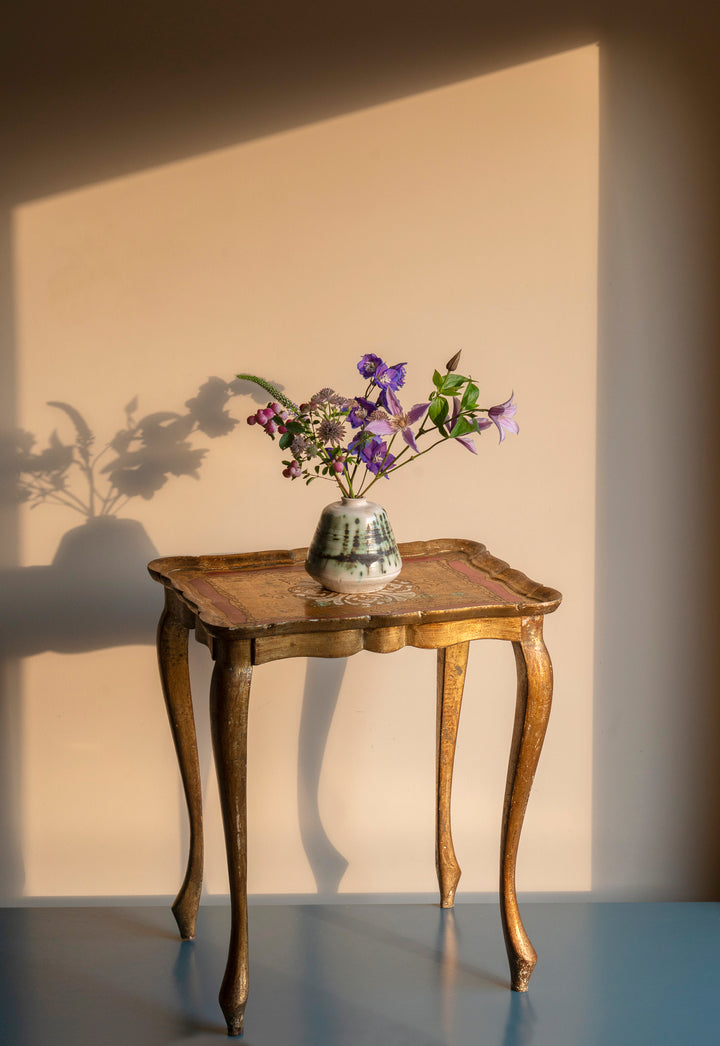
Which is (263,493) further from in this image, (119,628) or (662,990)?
(662,990)

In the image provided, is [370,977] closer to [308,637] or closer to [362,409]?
[308,637]

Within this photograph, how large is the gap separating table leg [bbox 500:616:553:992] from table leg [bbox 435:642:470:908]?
328 mm

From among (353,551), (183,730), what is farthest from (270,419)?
(183,730)

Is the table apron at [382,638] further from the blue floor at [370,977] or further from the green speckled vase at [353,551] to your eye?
the blue floor at [370,977]

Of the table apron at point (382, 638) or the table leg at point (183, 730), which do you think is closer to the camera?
the table apron at point (382, 638)

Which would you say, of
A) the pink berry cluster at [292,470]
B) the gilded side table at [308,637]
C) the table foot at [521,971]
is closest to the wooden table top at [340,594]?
the gilded side table at [308,637]

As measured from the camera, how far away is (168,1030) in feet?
6.19

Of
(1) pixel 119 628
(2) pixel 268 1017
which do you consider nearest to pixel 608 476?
(1) pixel 119 628

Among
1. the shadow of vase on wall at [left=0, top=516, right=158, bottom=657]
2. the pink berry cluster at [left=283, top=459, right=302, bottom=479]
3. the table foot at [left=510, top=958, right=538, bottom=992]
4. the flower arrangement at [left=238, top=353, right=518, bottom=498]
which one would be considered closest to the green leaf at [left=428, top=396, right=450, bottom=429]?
the flower arrangement at [left=238, top=353, right=518, bottom=498]

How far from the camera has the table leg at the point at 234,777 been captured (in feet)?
5.69

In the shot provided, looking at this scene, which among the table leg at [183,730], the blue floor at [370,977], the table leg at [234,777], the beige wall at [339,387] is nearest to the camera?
the table leg at [234,777]

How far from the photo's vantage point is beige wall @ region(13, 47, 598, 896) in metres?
2.28

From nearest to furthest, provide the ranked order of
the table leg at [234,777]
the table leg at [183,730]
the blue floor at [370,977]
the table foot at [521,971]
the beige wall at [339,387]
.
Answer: the table leg at [234,777], the blue floor at [370,977], the table foot at [521,971], the table leg at [183,730], the beige wall at [339,387]

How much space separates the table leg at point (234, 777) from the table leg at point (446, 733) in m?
0.63
